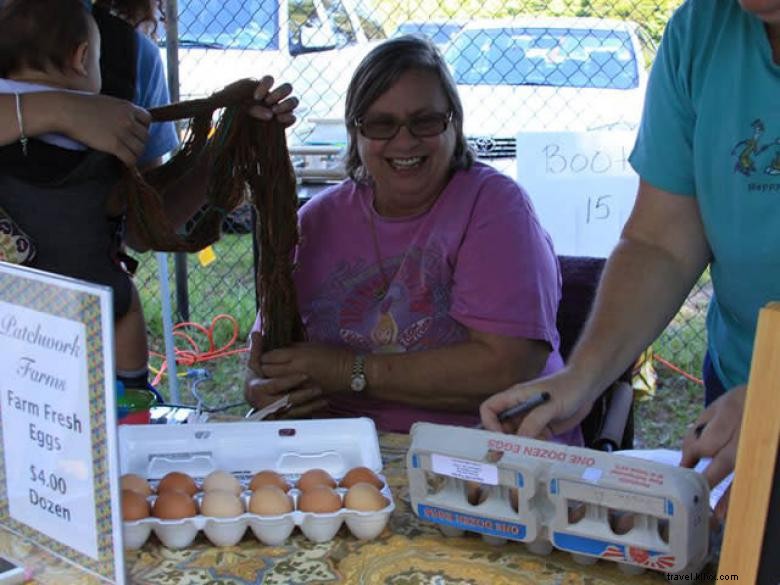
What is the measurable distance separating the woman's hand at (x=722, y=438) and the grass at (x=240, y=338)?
9.66 feet

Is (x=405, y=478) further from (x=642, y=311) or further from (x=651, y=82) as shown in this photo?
(x=651, y=82)

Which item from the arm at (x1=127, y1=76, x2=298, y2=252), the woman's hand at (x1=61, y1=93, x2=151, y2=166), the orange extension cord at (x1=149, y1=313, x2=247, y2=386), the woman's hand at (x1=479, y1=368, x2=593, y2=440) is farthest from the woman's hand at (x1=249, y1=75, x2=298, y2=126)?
the orange extension cord at (x1=149, y1=313, x2=247, y2=386)

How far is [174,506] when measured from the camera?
4.13 ft

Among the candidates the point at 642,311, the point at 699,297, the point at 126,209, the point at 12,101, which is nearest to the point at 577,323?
the point at 642,311

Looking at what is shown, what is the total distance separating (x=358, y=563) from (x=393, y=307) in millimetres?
914

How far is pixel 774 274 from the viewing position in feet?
4.86

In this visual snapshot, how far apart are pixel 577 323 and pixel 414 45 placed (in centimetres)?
73

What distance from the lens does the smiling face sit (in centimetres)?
213

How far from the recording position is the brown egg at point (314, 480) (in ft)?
4.32

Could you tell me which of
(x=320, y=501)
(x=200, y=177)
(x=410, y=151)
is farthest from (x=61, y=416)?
(x=410, y=151)

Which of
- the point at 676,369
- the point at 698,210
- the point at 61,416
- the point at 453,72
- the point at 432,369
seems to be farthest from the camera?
the point at 453,72

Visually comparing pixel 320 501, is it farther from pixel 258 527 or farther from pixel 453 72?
pixel 453 72

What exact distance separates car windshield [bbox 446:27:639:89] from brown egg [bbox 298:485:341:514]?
488 cm

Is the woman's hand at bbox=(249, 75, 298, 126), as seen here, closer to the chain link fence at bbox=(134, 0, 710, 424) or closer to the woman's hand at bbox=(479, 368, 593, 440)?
the woman's hand at bbox=(479, 368, 593, 440)
